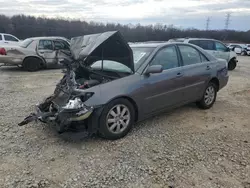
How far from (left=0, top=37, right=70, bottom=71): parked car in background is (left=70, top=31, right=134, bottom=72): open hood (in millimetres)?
6369

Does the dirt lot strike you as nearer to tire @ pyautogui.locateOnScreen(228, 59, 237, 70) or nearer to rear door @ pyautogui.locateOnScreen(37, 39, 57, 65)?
rear door @ pyautogui.locateOnScreen(37, 39, 57, 65)

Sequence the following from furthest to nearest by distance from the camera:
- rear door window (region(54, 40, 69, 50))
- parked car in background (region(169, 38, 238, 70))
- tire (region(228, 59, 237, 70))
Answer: tire (region(228, 59, 237, 70))
parked car in background (region(169, 38, 238, 70))
rear door window (region(54, 40, 69, 50))

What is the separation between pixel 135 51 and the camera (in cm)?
447

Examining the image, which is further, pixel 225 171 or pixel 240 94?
pixel 240 94

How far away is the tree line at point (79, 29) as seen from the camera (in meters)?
36.2

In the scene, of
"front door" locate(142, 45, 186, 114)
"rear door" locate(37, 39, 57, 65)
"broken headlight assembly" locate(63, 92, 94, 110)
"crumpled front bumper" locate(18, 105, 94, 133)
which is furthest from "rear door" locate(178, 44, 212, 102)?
"rear door" locate(37, 39, 57, 65)

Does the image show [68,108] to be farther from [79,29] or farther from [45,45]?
[79,29]

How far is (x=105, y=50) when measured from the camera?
3.72 metres

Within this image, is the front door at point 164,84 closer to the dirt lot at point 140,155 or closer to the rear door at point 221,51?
the dirt lot at point 140,155

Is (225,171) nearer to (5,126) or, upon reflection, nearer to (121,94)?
(121,94)

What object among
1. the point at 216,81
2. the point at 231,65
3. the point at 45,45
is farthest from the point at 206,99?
the point at 231,65

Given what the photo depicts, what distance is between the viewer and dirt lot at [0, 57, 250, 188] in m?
2.80

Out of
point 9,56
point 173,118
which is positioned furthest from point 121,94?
point 9,56

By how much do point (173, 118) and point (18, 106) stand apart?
340 centimetres
